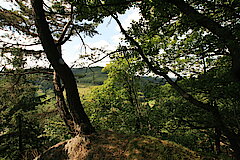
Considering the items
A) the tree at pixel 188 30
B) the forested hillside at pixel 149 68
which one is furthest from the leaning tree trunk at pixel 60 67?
the tree at pixel 188 30

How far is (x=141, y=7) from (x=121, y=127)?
32.7 ft

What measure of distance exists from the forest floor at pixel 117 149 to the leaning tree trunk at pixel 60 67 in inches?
16.0

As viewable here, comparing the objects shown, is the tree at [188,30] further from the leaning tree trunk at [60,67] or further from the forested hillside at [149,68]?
the leaning tree trunk at [60,67]

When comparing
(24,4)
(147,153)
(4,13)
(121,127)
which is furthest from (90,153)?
(121,127)

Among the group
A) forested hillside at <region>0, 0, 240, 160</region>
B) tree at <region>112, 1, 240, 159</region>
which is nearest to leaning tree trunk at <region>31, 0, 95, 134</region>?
forested hillside at <region>0, 0, 240, 160</region>

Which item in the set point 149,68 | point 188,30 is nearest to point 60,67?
point 149,68

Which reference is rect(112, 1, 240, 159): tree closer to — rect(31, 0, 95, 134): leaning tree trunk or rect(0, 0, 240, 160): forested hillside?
rect(0, 0, 240, 160): forested hillside

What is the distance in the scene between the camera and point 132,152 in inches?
134

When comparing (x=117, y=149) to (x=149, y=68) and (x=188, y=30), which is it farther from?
(x=188, y=30)

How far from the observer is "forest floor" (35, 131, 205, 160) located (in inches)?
126

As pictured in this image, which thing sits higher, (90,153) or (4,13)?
(4,13)

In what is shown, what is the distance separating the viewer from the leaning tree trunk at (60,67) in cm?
379

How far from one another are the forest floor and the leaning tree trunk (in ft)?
1.33

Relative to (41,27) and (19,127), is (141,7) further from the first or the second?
(19,127)
